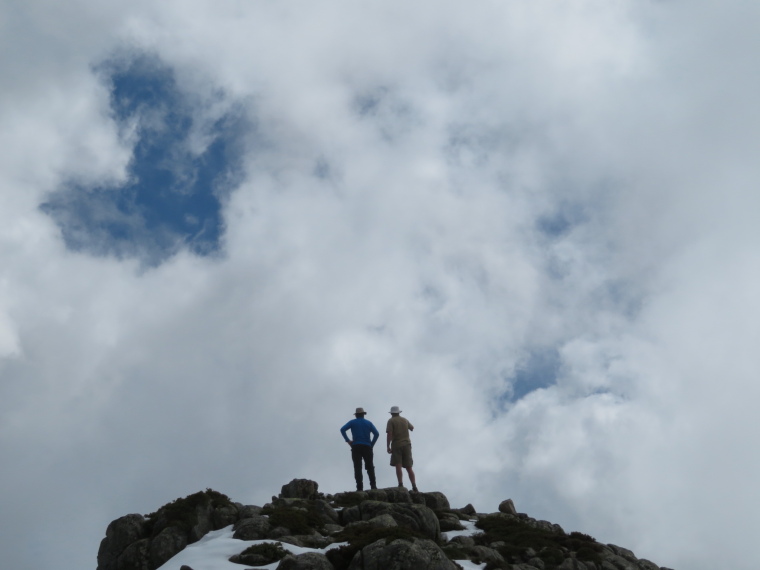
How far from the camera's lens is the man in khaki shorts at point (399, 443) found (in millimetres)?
29000

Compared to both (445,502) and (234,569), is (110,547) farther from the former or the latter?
(445,502)

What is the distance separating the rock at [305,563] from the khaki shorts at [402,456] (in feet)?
31.6

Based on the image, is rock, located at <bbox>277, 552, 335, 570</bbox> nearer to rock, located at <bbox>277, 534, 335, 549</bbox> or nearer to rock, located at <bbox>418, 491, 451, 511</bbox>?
rock, located at <bbox>277, 534, 335, 549</bbox>

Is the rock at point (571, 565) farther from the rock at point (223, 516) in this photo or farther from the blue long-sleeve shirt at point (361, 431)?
the rock at point (223, 516)

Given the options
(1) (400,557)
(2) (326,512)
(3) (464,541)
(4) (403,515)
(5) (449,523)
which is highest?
(2) (326,512)

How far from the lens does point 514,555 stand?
80.5 ft

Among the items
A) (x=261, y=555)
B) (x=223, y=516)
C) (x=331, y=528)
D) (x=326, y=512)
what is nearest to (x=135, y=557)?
(x=223, y=516)

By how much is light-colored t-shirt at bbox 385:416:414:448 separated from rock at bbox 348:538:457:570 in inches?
363

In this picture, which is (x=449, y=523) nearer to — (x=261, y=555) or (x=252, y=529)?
(x=252, y=529)

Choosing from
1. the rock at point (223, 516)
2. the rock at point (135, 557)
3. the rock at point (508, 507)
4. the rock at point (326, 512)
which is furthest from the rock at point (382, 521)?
the rock at point (508, 507)

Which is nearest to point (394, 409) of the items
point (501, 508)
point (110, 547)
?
point (501, 508)

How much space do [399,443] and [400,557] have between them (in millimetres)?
10083

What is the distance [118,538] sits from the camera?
24.2m

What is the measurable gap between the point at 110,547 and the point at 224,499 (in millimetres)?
4100
